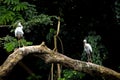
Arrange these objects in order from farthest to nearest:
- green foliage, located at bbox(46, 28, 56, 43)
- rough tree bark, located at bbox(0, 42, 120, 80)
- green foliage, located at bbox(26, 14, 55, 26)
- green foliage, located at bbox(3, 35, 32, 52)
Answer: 1. green foliage, located at bbox(46, 28, 56, 43)
2. green foliage, located at bbox(26, 14, 55, 26)
3. green foliage, located at bbox(3, 35, 32, 52)
4. rough tree bark, located at bbox(0, 42, 120, 80)

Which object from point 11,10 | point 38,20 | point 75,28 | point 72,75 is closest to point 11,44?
point 11,10

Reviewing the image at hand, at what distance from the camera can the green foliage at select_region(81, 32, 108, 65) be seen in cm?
586

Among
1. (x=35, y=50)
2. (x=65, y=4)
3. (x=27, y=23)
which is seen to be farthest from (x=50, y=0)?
(x=35, y=50)

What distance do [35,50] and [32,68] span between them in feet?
10.1

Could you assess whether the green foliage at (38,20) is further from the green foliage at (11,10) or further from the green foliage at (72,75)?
the green foliage at (72,75)

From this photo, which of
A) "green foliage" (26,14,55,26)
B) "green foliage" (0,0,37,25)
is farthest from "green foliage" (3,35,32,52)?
"green foliage" (26,14,55,26)

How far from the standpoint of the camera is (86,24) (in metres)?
6.32

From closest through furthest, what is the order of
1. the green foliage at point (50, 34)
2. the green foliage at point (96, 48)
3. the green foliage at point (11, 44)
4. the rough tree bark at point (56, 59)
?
the rough tree bark at point (56, 59) → the green foliage at point (11, 44) → the green foliage at point (96, 48) → the green foliage at point (50, 34)

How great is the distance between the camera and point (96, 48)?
5945mm

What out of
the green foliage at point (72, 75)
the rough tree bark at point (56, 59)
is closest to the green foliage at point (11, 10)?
the rough tree bark at point (56, 59)

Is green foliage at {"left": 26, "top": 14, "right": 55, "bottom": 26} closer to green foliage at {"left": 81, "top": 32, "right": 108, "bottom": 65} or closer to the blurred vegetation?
the blurred vegetation

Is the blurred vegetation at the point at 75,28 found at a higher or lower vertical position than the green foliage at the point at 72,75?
higher

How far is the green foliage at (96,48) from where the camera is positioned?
586 cm

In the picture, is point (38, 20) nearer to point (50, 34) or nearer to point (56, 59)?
point (50, 34)
